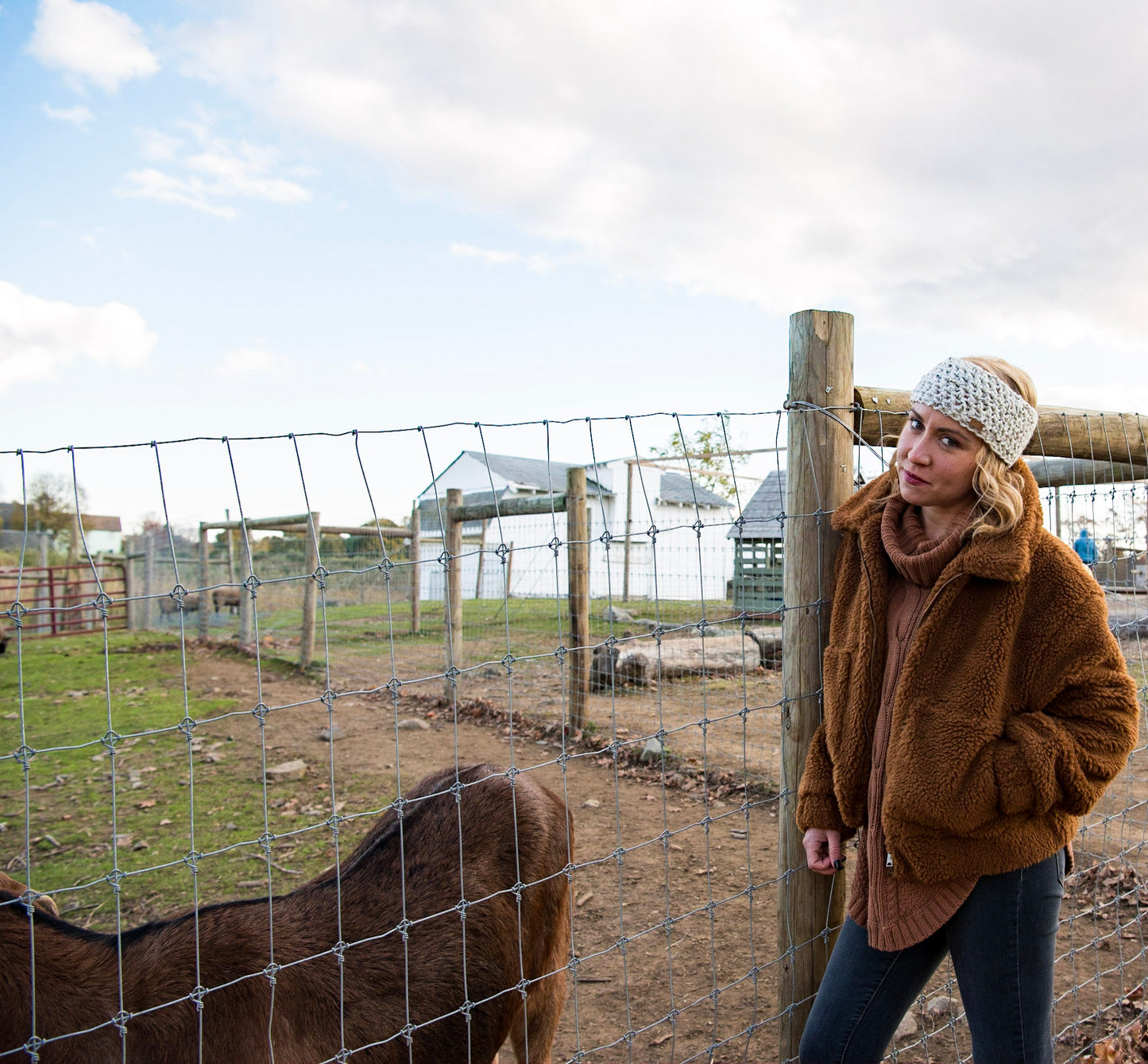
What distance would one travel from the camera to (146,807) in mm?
5465

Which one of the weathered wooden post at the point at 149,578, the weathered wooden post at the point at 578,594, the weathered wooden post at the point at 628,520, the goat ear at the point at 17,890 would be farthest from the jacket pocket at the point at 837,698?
the weathered wooden post at the point at 149,578

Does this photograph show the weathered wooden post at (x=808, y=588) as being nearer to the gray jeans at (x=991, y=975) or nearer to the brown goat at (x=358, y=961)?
the gray jeans at (x=991, y=975)

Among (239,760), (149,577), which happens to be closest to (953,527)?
(239,760)

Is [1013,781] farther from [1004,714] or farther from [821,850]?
[821,850]

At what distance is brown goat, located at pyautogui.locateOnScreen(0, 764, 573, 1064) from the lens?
1820mm

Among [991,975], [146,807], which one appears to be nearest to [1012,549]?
[991,975]

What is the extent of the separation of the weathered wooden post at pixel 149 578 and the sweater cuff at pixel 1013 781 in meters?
17.1

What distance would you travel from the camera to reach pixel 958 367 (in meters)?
1.75

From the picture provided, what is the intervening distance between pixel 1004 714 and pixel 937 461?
526 millimetres

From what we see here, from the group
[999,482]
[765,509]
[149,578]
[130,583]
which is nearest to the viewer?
[999,482]

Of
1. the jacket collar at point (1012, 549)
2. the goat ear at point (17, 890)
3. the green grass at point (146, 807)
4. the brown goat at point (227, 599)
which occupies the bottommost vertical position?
the green grass at point (146, 807)

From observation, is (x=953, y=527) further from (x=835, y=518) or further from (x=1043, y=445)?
(x=1043, y=445)

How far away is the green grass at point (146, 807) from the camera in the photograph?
4109 millimetres

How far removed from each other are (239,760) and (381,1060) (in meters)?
4.90
